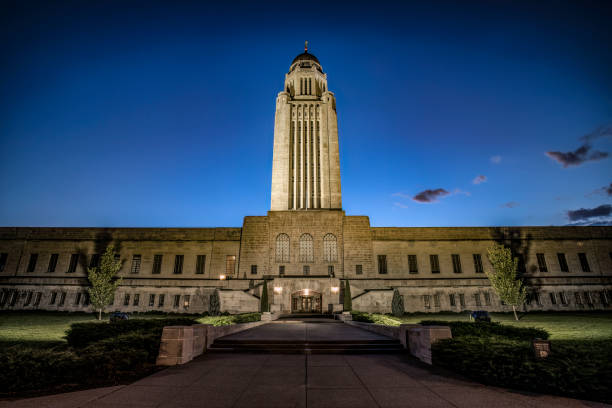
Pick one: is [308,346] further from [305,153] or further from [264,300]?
[305,153]

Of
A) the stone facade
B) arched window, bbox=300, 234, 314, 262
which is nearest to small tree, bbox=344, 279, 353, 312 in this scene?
the stone facade

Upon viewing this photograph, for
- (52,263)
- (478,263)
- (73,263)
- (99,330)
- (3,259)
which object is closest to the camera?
(99,330)

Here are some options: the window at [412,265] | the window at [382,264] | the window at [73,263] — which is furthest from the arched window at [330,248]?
the window at [73,263]

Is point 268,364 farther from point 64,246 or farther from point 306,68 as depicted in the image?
point 306,68

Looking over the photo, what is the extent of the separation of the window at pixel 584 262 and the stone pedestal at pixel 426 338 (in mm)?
40797

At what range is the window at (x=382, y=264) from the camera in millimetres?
34312

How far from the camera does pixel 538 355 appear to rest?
5867 mm

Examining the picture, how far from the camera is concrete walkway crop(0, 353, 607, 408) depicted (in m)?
4.95

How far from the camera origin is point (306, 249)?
113ft

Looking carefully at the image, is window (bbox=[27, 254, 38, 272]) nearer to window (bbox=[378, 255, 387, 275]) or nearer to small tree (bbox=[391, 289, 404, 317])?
window (bbox=[378, 255, 387, 275])

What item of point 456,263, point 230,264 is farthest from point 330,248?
point 456,263

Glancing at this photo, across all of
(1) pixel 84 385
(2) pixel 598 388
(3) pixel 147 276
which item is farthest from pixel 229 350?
(3) pixel 147 276

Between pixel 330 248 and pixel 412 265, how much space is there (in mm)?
10876

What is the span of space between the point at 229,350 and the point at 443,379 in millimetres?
6951
